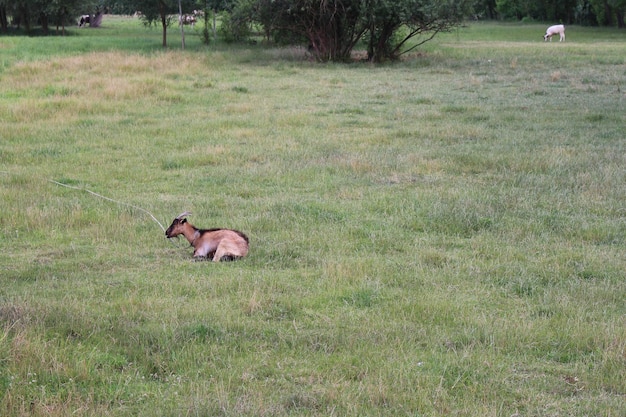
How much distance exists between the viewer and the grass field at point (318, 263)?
4574 mm

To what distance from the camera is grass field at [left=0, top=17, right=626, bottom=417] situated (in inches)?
180

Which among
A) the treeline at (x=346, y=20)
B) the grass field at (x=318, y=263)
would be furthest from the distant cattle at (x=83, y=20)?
the grass field at (x=318, y=263)

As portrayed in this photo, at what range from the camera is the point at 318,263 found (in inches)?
275

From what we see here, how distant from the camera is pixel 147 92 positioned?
768 inches

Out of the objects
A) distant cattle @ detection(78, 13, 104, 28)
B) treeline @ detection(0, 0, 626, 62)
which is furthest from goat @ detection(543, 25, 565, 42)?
distant cattle @ detection(78, 13, 104, 28)

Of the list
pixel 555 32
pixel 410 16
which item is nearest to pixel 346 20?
pixel 410 16

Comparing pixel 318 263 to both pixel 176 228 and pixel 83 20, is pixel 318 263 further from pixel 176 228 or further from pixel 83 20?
pixel 83 20

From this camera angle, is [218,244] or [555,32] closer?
[218,244]

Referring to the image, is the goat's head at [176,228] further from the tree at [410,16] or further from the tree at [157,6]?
the tree at [157,6]

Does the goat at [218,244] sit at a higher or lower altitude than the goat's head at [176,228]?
lower

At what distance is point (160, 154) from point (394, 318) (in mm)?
7609

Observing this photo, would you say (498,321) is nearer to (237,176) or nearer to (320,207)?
(320,207)

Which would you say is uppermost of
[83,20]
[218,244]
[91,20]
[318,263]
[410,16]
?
[83,20]

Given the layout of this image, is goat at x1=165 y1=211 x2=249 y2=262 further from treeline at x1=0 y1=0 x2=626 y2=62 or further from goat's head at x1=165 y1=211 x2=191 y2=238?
treeline at x1=0 y1=0 x2=626 y2=62
